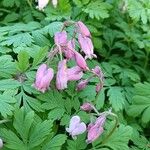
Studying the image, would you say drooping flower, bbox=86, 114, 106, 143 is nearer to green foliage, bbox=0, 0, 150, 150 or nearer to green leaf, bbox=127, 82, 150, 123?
green foliage, bbox=0, 0, 150, 150

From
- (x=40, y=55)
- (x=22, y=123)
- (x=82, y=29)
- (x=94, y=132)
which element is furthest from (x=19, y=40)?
(x=94, y=132)

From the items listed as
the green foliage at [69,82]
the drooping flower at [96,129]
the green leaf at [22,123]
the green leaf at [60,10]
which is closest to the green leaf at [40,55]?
the green foliage at [69,82]

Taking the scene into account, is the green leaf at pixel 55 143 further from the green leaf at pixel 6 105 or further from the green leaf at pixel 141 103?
the green leaf at pixel 141 103

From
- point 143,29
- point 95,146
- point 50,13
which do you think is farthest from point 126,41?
point 95,146

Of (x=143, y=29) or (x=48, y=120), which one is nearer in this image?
(x=48, y=120)

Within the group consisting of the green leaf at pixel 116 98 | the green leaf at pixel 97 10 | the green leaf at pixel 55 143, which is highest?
the green leaf at pixel 97 10

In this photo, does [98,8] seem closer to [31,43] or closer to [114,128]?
[31,43]

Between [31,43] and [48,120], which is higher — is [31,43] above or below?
above
